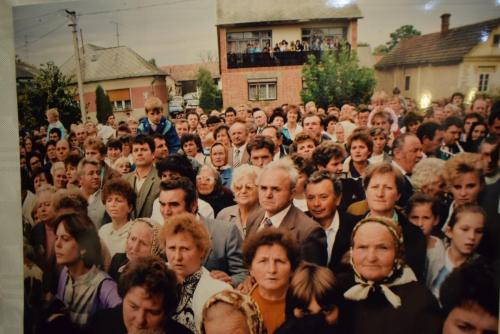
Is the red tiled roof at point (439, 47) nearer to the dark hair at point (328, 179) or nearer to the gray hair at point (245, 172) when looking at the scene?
the dark hair at point (328, 179)

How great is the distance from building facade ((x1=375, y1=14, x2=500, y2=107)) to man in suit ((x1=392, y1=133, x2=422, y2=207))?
21cm

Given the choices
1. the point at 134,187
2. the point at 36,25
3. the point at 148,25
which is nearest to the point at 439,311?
the point at 134,187

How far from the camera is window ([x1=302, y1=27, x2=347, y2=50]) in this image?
193 cm

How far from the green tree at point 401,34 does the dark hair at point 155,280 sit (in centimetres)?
165

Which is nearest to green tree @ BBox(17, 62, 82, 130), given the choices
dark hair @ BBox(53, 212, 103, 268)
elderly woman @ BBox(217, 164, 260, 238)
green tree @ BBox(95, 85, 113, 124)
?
green tree @ BBox(95, 85, 113, 124)

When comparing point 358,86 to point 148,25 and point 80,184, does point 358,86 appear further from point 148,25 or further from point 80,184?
point 80,184

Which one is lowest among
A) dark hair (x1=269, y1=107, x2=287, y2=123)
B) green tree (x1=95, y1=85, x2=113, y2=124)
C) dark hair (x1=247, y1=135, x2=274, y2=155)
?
dark hair (x1=247, y1=135, x2=274, y2=155)

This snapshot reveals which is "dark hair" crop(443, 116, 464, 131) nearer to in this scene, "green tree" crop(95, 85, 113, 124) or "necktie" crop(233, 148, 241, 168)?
"necktie" crop(233, 148, 241, 168)

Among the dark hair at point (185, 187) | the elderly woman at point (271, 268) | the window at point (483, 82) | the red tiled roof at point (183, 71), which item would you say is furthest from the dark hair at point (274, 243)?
the window at point (483, 82)

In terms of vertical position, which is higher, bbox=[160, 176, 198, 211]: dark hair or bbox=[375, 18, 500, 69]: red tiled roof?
bbox=[375, 18, 500, 69]: red tiled roof

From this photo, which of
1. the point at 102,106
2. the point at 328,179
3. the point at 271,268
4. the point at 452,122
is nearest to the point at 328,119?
the point at 328,179

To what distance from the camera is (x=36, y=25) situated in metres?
2.22

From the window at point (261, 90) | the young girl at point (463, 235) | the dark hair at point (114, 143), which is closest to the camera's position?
the young girl at point (463, 235)

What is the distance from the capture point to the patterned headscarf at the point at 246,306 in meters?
1.76
